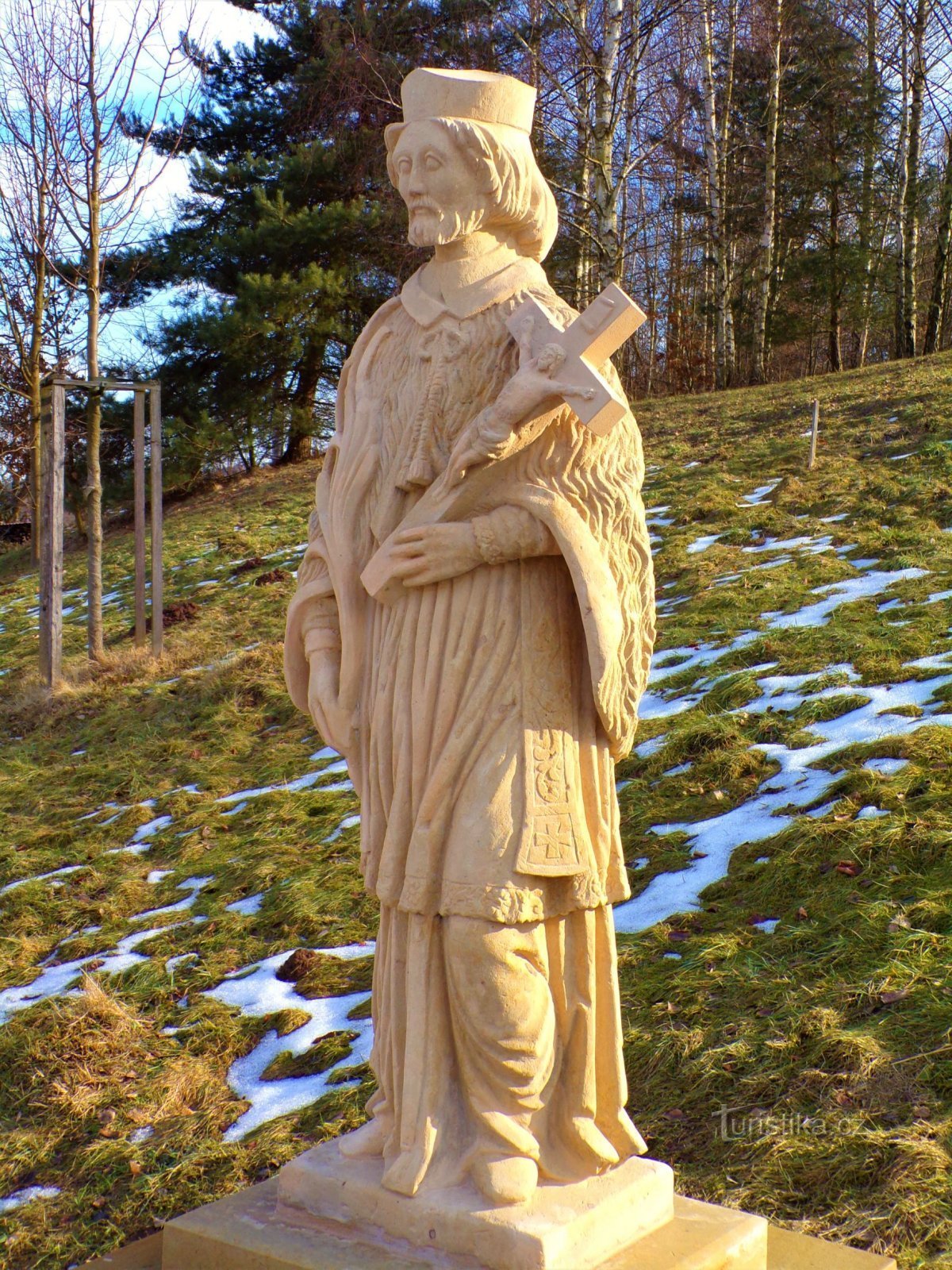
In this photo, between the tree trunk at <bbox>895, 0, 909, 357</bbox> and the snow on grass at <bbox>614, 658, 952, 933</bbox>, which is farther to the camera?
the tree trunk at <bbox>895, 0, 909, 357</bbox>

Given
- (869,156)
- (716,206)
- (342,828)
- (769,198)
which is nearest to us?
(342,828)

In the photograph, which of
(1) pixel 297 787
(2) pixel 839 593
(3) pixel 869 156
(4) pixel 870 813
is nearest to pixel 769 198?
(3) pixel 869 156

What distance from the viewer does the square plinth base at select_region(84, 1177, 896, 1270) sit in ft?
9.67

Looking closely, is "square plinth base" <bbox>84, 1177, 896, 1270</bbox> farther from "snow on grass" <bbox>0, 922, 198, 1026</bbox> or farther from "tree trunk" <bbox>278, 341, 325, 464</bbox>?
"tree trunk" <bbox>278, 341, 325, 464</bbox>

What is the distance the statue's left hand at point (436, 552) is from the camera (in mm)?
2986

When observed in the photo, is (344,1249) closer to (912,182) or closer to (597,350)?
(597,350)

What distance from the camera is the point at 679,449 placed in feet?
52.3

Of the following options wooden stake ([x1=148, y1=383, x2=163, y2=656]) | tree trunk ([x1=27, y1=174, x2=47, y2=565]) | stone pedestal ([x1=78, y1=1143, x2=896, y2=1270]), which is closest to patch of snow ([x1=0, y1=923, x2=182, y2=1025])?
stone pedestal ([x1=78, y1=1143, x2=896, y2=1270])

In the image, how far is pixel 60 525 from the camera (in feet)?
40.3

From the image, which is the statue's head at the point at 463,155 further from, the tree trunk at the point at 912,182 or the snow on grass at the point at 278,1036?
the tree trunk at the point at 912,182

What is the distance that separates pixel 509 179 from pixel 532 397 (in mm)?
562

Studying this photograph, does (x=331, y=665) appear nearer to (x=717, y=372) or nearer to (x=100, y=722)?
(x=100, y=722)

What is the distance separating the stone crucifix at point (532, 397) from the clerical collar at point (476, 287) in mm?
72

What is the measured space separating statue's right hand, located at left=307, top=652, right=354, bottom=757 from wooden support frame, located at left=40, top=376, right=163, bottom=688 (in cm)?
887
